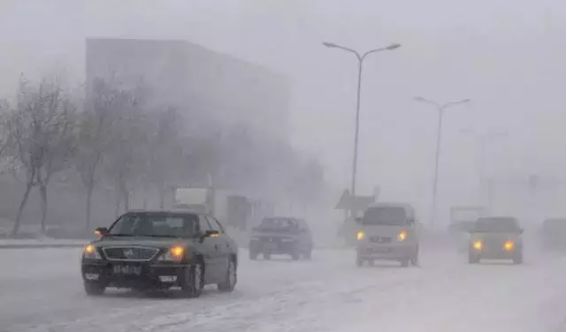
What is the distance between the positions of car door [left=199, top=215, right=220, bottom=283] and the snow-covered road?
320 mm

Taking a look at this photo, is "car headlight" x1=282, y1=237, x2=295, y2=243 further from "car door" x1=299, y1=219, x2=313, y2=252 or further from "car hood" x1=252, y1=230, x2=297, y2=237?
"car door" x1=299, y1=219, x2=313, y2=252

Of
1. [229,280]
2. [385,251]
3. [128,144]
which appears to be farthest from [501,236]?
[128,144]

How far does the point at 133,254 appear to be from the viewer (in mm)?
18000

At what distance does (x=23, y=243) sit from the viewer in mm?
37375

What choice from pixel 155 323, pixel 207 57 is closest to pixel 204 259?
pixel 155 323

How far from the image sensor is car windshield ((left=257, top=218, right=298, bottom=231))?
3753 cm

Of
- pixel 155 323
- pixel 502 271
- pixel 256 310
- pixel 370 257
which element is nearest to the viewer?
pixel 155 323

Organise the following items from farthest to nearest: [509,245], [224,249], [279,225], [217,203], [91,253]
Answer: [217,203], [279,225], [509,245], [224,249], [91,253]

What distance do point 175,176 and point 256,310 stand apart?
3486 cm

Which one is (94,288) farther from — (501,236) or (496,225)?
(496,225)

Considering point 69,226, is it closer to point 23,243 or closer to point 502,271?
point 23,243

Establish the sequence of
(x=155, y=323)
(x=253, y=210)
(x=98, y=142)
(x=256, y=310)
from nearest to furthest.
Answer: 1. (x=155, y=323)
2. (x=256, y=310)
3. (x=98, y=142)
4. (x=253, y=210)

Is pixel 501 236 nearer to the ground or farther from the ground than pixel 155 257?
farther from the ground

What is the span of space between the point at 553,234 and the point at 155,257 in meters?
18.0
